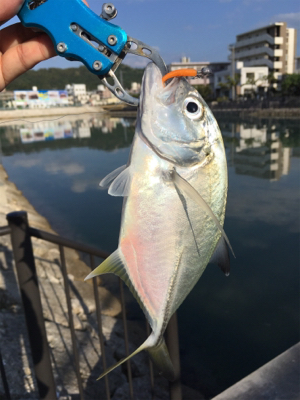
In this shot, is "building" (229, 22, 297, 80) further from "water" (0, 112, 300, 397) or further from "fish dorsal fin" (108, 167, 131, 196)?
"fish dorsal fin" (108, 167, 131, 196)

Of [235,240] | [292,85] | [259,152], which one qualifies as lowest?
[235,240]

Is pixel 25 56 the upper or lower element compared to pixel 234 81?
lower

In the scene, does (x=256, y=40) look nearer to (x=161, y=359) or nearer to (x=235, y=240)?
(x=235, y=240)

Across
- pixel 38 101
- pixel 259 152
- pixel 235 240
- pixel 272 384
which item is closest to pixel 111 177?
pixel 38 101

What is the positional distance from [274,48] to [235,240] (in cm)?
4375

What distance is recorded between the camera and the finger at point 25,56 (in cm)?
98

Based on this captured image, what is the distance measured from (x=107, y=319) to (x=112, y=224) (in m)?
5.43

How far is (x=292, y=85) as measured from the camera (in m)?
34.5

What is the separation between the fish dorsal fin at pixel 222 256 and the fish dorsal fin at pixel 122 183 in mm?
280

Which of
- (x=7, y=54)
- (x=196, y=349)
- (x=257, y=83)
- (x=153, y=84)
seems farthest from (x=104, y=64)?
(x=257, y=83)

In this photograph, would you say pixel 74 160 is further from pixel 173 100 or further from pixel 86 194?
pixel 173 100

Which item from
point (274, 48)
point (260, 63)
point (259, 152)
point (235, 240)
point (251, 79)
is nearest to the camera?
point (235, 240)

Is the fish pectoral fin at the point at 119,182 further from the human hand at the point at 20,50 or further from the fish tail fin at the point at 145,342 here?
the human hand at the point at 20,50

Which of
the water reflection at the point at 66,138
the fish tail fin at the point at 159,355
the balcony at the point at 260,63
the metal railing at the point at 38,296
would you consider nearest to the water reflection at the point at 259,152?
the water reflection at the point at 66,138
